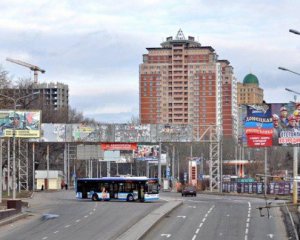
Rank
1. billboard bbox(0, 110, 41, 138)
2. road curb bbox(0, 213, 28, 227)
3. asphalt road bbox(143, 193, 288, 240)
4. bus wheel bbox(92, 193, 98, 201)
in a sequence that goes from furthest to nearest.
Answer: bus wheel bbox(92, 193, 98, 201) → billboard bbox(0, 110, 41, 138) → road curb bbox(0, 213, 28, 227) → asphalt road bbox(143, 193, 288, 240)

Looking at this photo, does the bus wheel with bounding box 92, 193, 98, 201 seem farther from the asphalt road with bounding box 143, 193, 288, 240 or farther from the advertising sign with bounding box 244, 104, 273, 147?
the advertising sign with bounding box 244, 104, 273, 147

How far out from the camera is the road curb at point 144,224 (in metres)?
38.0

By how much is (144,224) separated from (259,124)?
20026 millimetres

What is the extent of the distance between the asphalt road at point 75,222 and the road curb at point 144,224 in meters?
0.56

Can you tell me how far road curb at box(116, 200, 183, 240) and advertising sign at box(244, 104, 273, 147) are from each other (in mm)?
8843

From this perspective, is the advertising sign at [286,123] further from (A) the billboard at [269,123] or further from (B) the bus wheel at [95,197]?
(B) the bus wheel at [95,197]

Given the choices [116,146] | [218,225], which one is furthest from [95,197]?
[116,146]

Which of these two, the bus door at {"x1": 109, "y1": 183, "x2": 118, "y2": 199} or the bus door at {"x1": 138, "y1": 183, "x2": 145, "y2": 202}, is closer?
the bus door at {"x1": 138, "y1": 183, "x2": 145, "y2": 202}

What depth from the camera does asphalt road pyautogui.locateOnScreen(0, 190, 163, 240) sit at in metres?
40.4

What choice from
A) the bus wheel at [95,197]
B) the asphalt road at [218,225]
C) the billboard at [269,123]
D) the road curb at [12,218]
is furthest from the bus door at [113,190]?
the road curb at [12,218]

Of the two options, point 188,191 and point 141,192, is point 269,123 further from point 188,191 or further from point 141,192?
point 188,191

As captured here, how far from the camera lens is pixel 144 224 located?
45219mm

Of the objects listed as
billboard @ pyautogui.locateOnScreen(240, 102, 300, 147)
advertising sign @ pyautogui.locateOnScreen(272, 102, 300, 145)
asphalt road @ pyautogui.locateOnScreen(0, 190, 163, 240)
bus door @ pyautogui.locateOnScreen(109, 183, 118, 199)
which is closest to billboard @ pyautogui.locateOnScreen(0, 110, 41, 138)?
bus door @ pyautogui.locateOnScreen(109, 183, 118, 199)

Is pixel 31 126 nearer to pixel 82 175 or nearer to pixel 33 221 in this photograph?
pixel 33 221
